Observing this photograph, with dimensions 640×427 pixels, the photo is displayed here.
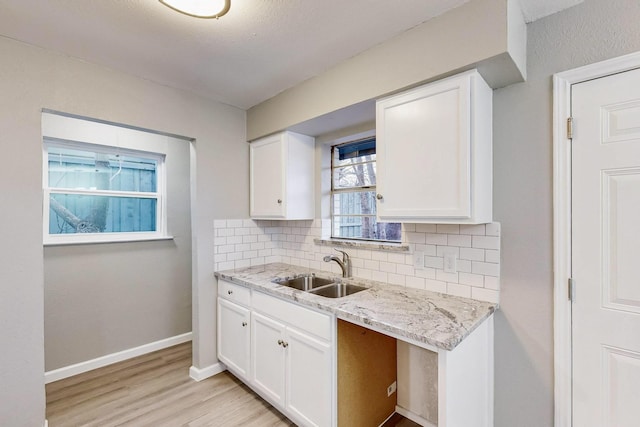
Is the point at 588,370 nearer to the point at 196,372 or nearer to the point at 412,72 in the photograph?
the point at 412,72

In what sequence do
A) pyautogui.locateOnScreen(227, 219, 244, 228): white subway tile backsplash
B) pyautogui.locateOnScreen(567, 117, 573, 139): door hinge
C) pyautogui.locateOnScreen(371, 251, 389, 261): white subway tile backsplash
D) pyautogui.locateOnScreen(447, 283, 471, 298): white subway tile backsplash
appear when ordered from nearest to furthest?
pyautogui.locateOnScreen(567, 117, 573, 139): door hinge < pyautogui.locateOnScreen(447, 283, 471, 298): white subway tile backsplash < pyautogui.locateOnScreen(371, 251, 389, 261): white subway tile backsplash < pyautogui.locateOnScreen(227, 219, 244, 228): white subway tile backsplash

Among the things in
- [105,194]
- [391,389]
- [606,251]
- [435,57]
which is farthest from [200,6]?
[391,389]

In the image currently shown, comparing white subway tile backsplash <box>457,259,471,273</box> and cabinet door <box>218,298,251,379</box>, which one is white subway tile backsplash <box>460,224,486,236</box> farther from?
cabinet door <box>218,298,251,379</box>

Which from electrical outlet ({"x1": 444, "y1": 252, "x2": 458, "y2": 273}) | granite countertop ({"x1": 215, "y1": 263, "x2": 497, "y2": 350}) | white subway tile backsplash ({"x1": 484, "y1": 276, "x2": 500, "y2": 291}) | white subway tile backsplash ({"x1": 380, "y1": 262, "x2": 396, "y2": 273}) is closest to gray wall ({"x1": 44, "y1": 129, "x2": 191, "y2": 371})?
granite countertop ({"x1": 215, "y1": 263, "x2": 497, "y2": 350})

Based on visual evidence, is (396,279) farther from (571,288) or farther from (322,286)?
(571,288)

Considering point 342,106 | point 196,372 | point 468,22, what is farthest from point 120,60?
point 196,372

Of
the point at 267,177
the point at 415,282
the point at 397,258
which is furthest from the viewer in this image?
the point at 267,177

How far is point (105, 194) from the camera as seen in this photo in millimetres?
2863

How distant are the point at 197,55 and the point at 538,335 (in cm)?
249

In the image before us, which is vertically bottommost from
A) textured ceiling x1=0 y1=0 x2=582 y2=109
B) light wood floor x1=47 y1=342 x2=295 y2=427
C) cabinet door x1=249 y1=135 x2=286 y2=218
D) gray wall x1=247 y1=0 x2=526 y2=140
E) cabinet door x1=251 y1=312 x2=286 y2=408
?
light wood floor x1=47 y1=342 x2=295 y2=427

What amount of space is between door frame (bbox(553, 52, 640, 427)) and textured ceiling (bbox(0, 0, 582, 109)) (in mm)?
441

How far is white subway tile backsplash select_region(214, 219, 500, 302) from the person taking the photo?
1.71 metres

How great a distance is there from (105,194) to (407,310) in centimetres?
289

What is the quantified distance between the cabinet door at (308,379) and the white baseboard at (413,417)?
68 cm
